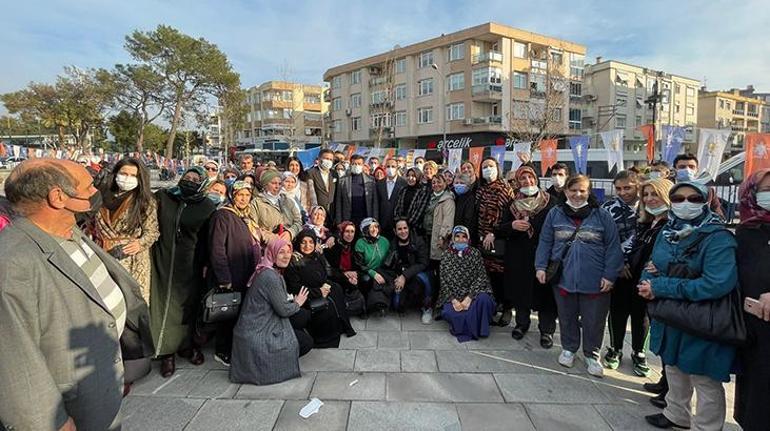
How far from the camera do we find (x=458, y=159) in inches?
603

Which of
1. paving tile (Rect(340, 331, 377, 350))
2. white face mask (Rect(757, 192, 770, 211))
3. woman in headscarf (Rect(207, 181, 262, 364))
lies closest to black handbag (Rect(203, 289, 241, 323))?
woman in headscarf (Rect(207, 181, 262, 364))

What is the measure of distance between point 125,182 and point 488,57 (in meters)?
35.2

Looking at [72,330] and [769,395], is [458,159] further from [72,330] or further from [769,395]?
[72,330]

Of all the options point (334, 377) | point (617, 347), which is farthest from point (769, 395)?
point (334, 377)

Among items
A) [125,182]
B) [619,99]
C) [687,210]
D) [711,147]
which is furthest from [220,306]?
[619,99]

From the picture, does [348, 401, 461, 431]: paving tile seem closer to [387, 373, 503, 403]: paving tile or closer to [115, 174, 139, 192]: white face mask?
[387, 373, 503, 403]: paving tile

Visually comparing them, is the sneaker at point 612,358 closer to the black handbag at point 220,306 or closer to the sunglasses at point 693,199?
the sunglasses at point 693,199

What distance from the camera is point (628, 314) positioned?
381 cm

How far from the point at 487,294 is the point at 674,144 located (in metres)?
8.41

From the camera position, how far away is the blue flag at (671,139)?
9766 millimetres

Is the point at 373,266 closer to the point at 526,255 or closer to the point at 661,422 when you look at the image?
the point at 526,255

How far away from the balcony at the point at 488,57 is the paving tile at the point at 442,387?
114ft

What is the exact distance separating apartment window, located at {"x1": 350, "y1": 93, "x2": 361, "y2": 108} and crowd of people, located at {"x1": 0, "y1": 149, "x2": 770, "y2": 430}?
41.2 meters

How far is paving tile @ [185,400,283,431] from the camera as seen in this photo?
2844mm
